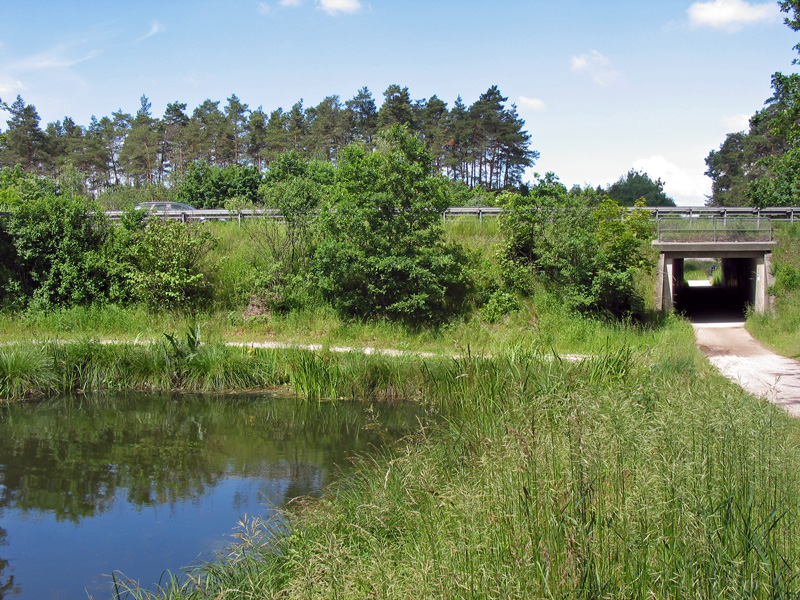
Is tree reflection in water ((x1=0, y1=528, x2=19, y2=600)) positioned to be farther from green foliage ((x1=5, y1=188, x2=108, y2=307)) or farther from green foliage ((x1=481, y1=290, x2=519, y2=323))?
green foliage ((x1=481, y1=290, x2=519, y2=323))

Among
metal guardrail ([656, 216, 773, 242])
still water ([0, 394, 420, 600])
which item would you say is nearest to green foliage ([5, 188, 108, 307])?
still water ([0, 394, 420, 600])

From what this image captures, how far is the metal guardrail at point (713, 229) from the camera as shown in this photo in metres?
23.6

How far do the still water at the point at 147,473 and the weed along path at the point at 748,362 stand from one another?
6.62 metres

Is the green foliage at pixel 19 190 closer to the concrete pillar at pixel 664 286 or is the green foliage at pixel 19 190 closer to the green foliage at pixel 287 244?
the green foliage at pixel 287 244

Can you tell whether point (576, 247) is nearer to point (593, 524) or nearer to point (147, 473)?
point (147, 473)

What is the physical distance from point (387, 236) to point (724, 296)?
68.8ft

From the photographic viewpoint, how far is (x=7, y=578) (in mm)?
6922

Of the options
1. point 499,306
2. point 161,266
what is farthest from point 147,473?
point 499,306

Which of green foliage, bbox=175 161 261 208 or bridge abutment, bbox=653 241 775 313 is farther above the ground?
green foliage, bbox=175 161 261 208

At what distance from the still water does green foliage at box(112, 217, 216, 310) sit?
6.62m

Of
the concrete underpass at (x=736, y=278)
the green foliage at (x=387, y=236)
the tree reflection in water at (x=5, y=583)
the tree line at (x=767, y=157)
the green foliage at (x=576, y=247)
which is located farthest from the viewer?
the concrete underpass at (x=736, y=278)

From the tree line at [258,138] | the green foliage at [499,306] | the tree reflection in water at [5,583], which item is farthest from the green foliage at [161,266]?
the tree line at [258,138]

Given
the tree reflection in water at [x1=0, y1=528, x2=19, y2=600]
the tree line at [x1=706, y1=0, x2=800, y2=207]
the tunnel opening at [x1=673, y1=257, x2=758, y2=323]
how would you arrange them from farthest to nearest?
the tunnel opening at [x1=673, y1=257, x2=758, y2=323] → the tree line at [x1=706, y1=0, x2=800, y2=207] → the tree reflection in water at [x1=0, y1=528, x2=19, y2=600]

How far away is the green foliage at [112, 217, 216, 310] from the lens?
20625 millimetres
